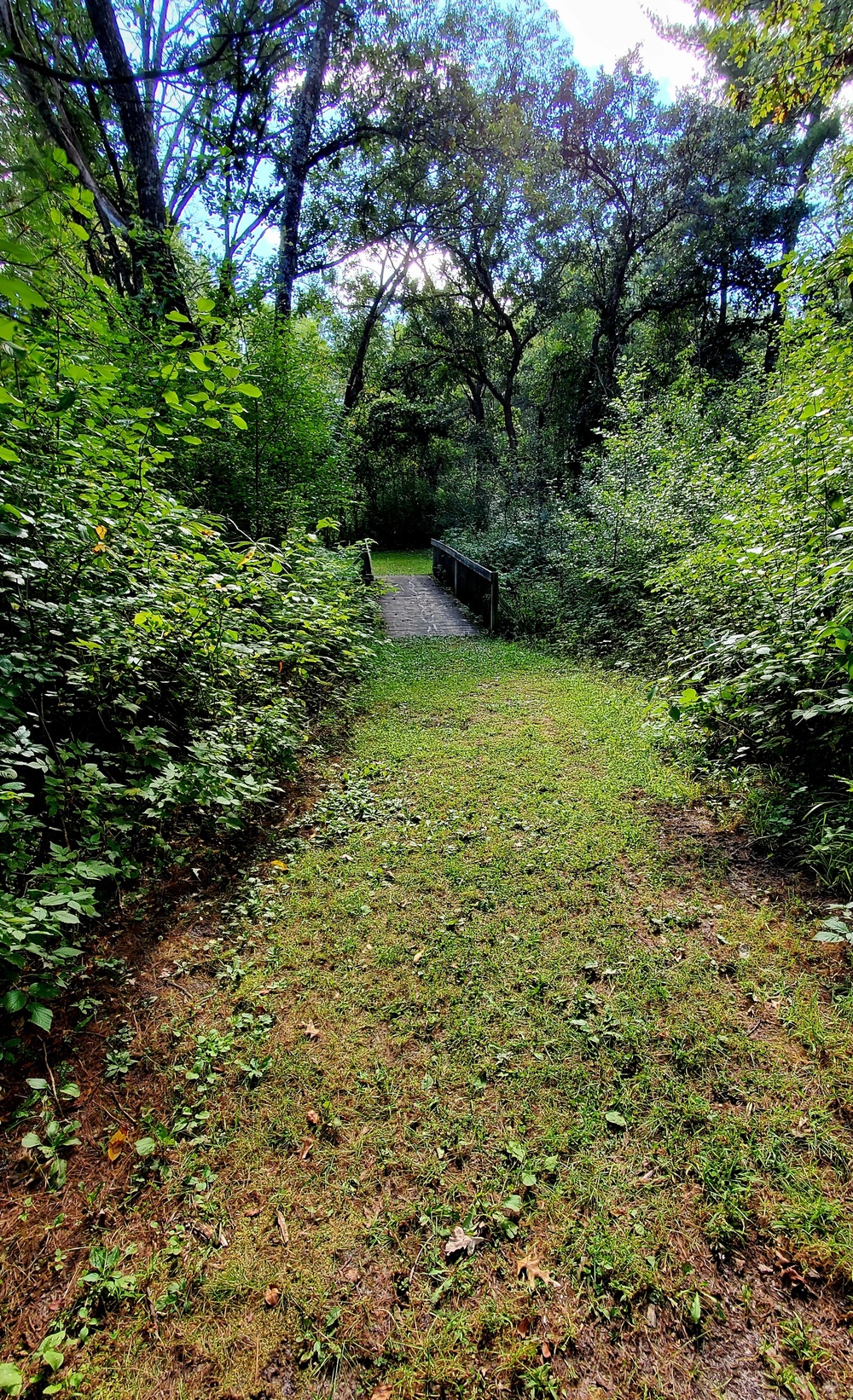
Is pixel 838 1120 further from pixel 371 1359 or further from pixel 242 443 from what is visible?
pixel 242 443

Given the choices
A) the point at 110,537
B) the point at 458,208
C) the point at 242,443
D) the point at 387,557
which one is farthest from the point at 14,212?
the point at 387,557

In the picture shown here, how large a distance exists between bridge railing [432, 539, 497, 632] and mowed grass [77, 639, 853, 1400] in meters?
6.28

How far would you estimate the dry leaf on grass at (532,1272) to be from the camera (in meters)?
1.48

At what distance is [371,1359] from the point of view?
1.37 meters

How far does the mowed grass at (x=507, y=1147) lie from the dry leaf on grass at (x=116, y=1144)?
0.54 feet

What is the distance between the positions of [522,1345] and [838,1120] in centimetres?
123

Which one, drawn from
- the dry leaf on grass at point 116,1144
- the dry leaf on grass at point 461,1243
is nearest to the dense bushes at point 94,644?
the dry leaf on grass at point 116,1144

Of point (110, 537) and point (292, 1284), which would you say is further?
point (110, 537)

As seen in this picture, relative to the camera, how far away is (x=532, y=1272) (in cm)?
150

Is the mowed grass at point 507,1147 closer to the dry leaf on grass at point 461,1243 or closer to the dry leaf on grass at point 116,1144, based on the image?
the dry leaf on grass at point 461,1243

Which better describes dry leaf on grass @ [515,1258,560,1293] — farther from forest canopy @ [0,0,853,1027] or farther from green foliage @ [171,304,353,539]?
green foliage @ [171,304,353,539]

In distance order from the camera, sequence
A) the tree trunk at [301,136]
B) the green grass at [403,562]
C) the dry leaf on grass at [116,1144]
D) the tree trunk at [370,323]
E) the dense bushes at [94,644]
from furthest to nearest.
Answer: the green grass at [403,562]
the tree trunk at [370,323]
the tree trunk at [301,136]
the dense bushes at [94,644]
the dry leaf on grass at [116,1144]

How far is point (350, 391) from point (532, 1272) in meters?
17.1

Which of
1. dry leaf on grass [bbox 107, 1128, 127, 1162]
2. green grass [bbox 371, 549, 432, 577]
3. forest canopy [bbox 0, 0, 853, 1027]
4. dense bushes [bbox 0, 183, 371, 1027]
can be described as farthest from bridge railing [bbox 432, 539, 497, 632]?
dry leaf on grass [bbox 107, 1128, 127, 1162]
